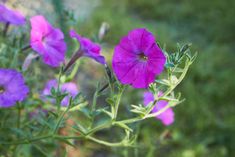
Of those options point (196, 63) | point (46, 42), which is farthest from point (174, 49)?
point (46, 42)

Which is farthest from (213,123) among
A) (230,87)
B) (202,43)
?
(202,43)

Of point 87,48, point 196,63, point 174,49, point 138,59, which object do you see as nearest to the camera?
point 138,59

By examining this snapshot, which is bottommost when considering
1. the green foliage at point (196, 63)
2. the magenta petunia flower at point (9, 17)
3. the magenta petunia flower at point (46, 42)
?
the green foliage at point (196, 63)

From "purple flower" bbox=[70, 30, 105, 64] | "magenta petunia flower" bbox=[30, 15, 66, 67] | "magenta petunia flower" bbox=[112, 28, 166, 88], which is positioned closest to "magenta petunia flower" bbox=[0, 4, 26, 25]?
"magenta petunia flower" bbox=[30, 15, 66, 67]

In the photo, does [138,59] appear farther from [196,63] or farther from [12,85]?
[196,63]

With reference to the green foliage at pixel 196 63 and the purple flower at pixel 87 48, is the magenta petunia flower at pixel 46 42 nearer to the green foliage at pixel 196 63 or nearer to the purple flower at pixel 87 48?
the purple flower at pixel 87 48

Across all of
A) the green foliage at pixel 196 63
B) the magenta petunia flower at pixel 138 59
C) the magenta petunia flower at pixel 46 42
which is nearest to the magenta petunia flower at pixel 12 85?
the magenta petunia flower at pixel 46 42
